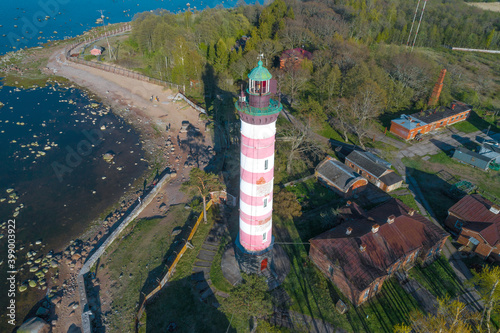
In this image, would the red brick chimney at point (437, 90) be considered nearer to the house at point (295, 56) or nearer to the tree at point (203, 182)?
the house at point (295, 56)

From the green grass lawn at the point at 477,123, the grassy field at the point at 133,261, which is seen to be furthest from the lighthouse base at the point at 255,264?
the green grass lawn at the point at 477,123

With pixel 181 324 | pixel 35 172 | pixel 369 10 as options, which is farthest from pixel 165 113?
pixel 369 10

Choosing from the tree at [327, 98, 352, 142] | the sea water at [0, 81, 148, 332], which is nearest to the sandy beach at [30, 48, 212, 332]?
the sea water at [0, 81, 148, 332]

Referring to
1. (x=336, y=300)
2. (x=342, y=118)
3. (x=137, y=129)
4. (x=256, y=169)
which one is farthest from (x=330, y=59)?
(x=336, y=300)

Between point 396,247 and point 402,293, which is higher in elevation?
point 396,247

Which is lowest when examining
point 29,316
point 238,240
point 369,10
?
point 29,316

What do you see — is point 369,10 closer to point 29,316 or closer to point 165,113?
point 165,113
